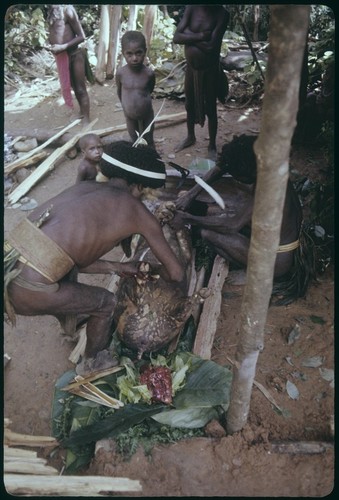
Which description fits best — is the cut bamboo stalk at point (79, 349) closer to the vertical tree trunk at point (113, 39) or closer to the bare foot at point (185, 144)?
the bare foot at point (185, 144)

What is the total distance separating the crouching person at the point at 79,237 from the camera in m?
2.79

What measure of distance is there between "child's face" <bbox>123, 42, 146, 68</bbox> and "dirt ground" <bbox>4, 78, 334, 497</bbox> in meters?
2.13

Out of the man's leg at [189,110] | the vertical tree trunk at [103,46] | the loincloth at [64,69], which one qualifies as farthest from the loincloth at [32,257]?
the vertical tree trunk at [103,46]

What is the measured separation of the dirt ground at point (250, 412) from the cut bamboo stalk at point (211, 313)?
18 centimetres

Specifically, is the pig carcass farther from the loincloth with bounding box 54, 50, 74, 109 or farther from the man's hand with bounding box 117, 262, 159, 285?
the loincloth with bounding box 54, 50, 74, 109

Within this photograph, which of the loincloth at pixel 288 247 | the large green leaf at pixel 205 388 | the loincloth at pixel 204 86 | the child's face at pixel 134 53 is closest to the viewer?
the large green leaf at pixel 205 388

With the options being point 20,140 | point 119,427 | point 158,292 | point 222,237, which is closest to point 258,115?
point 20,140

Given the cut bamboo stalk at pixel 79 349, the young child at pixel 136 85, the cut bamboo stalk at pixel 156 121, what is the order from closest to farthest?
1. the cut bamboo stalk at pixel 79 349
2. the young child at pixel 136 85
3. the cut bamboo stalk at pixel 156 121

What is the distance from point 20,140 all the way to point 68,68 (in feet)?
3.83

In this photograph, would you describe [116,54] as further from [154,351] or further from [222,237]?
[154,351]

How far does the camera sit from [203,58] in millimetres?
5414

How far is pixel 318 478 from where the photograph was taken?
2.73 meters

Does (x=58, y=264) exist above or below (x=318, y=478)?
above


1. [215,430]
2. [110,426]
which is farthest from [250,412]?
[110,426]
